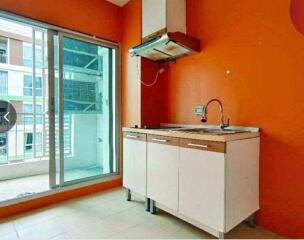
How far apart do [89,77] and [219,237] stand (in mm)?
2417

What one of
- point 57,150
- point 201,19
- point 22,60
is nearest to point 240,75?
point 201,19

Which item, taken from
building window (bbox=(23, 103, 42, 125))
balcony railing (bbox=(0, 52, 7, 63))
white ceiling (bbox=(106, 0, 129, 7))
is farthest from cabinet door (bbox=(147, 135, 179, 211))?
balcony railing (bbox=(0, 52, 7, 63))

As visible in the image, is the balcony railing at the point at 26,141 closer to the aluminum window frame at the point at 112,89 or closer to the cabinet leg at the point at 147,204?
the aluminum window frame at the point at 112,89

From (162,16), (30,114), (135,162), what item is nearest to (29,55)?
(30,114)

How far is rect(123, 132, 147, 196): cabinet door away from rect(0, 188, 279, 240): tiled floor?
0.78ft

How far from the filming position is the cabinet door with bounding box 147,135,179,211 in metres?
1.83

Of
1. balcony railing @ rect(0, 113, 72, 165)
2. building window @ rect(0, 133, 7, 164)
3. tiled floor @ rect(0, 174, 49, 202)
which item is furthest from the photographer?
balcony railing @ rect(0, 113, 72, 165)

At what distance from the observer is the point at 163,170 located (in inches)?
76.1

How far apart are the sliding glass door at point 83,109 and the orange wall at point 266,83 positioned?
1.46 metres

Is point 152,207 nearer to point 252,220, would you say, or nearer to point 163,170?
point 163,170

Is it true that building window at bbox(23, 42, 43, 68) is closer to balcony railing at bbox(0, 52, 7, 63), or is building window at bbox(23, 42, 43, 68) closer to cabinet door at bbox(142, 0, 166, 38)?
balcony railing at bbox(0, 52, 7, 63)

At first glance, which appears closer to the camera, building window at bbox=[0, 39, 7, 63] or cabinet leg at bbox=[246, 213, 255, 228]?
cabinet leg at bbox=[246, 213, 255, 228]

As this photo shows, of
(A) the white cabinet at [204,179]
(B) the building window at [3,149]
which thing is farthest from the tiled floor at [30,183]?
(A) the white cabinet at [204,179]

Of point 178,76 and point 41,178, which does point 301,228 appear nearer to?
point 178,76
